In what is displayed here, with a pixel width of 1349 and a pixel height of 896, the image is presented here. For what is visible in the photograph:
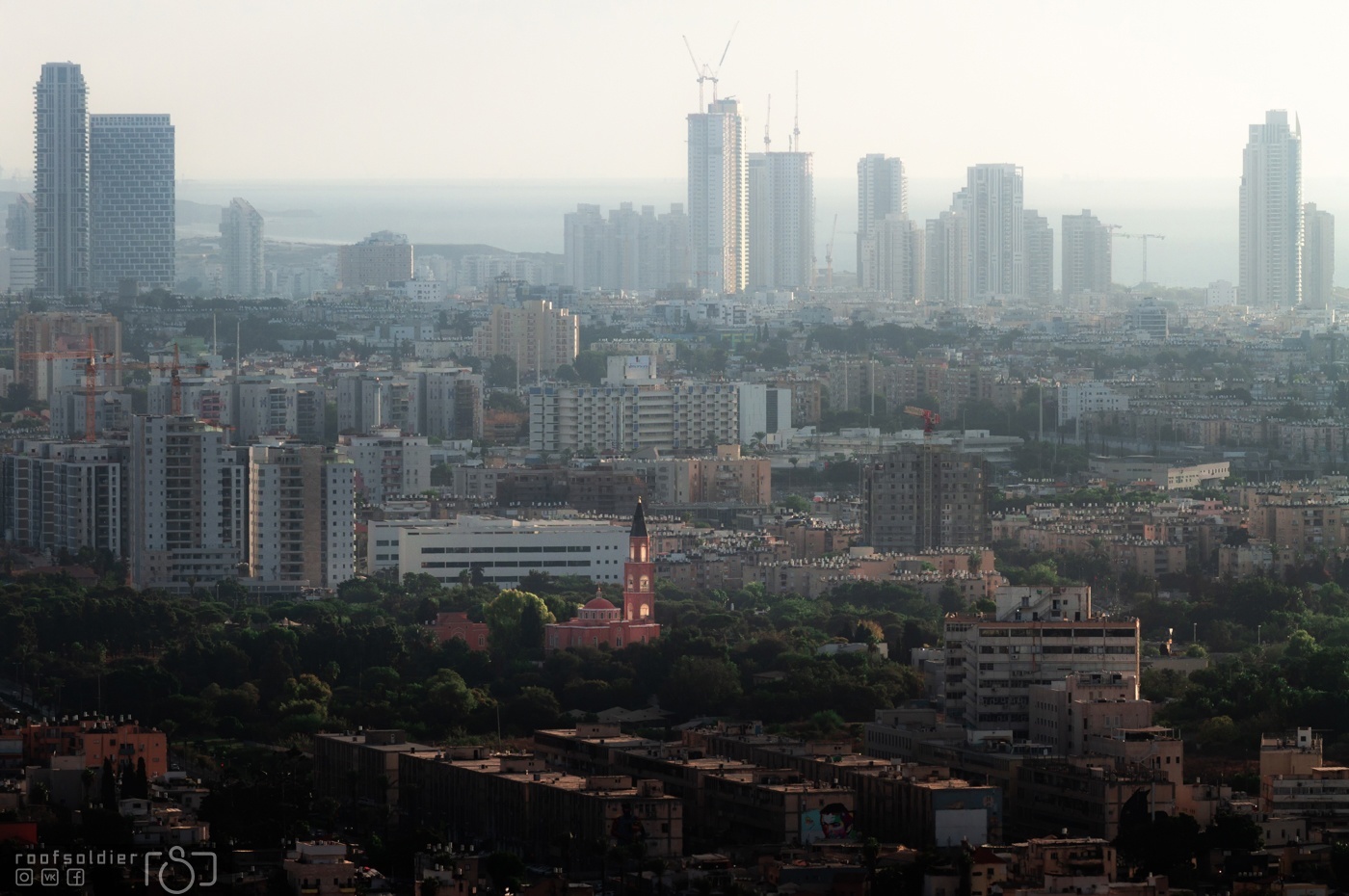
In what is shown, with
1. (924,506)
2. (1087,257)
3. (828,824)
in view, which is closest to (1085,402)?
(924,506)

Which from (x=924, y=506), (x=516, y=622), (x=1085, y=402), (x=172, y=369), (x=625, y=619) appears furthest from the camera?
(x=1085, y=402)

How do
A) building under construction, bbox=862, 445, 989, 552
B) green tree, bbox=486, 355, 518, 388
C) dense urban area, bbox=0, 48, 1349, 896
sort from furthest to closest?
green tree, bbox=486, 355, 518, 388
building under construction, bbox=862, 445, 989, 552
dense urban area, bbox=0, 48, 1349, 896

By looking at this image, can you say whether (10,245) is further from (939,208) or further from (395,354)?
(939,208)

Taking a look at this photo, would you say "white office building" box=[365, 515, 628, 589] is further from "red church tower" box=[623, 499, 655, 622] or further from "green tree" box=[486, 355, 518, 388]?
"green tree" box=[486, 355, 518, 388]

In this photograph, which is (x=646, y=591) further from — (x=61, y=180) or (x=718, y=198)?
(x=718, y=198)

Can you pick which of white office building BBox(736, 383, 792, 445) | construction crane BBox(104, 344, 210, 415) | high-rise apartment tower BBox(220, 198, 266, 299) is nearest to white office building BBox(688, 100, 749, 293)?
high-rise apartment tower BBox(220, 198, 266, 299)

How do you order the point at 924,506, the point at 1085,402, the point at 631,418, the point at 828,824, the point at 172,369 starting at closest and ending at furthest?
the point at 828,824 < the point at 924,506 < the point at 631,418 < the point at 172,369 < the point at 1085,402
